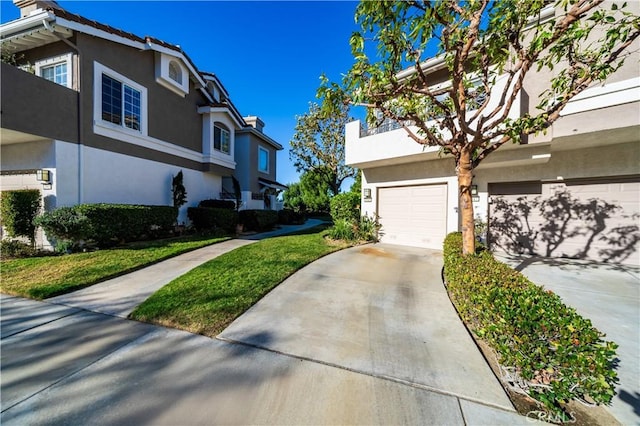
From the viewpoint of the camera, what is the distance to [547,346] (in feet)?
7.09

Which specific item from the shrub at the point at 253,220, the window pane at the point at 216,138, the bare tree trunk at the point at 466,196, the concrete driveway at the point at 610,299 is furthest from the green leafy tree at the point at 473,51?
the window pane at the point at 216,138

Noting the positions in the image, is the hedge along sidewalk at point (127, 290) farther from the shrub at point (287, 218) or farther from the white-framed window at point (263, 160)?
the white-framed window at point (263, 160)

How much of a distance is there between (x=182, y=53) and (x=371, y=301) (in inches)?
545

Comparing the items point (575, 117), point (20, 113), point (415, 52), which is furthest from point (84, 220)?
point (575, 117)

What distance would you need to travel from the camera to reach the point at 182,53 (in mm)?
11781

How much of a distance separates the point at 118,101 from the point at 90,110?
1.37m

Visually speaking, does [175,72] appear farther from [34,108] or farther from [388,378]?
[388,378]

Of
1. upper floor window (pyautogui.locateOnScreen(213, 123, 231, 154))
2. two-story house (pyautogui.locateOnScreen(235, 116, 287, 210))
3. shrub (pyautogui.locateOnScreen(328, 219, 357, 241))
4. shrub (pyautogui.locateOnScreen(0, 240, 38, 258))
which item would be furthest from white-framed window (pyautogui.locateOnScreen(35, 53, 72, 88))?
shrub (pyautogui.locateOnScreen(328, 219, 357, 241))

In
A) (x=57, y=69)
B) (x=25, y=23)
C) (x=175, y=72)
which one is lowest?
(x=57, y=69)

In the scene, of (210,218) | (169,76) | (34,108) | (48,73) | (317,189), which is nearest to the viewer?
(34,108)

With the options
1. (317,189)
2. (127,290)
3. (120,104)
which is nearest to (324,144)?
(317,189)

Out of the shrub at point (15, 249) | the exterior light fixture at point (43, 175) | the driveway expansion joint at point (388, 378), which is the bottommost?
the driveway expansion joint at point (388, 378)

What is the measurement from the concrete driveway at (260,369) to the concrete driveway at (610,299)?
122 cm

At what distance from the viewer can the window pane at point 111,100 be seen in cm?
931
